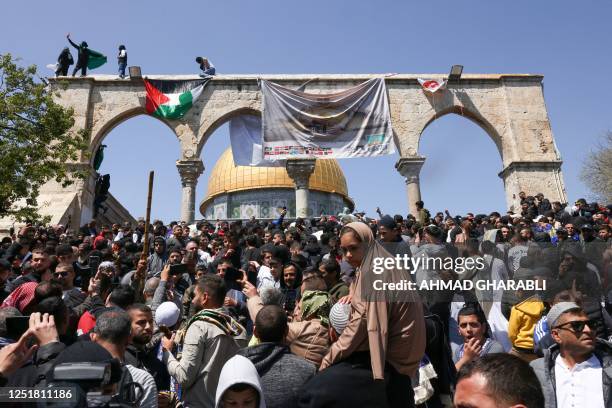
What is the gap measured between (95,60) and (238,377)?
2226 cm

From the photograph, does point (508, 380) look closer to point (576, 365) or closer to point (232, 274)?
point (576, 365)

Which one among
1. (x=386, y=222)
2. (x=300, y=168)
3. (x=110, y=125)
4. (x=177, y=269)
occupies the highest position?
(x=110, y=125)

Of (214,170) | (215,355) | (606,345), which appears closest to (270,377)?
(215,355)

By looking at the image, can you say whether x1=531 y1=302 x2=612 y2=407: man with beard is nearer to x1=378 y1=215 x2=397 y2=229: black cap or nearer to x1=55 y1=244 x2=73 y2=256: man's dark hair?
x1=378 y1=215 x2=397 y2=229: black cap

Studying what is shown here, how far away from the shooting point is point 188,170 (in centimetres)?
2011

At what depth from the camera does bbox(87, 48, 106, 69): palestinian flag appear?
2141cm

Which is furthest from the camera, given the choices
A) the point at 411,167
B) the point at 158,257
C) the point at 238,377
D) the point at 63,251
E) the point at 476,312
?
the point at 411,167

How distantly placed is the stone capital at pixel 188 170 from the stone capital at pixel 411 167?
8905 millimetres

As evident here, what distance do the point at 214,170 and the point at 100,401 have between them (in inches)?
1320

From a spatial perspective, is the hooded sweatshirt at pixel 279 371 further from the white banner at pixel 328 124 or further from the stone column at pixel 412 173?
the stone column at pixel 412 173

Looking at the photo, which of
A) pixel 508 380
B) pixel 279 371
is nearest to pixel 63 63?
pixel 279 371

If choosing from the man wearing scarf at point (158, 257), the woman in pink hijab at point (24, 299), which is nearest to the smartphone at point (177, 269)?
the woman in pink hijab at point (24, 299)

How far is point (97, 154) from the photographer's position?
21.0 metres

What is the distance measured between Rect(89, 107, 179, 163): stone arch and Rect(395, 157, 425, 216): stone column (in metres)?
10.3
